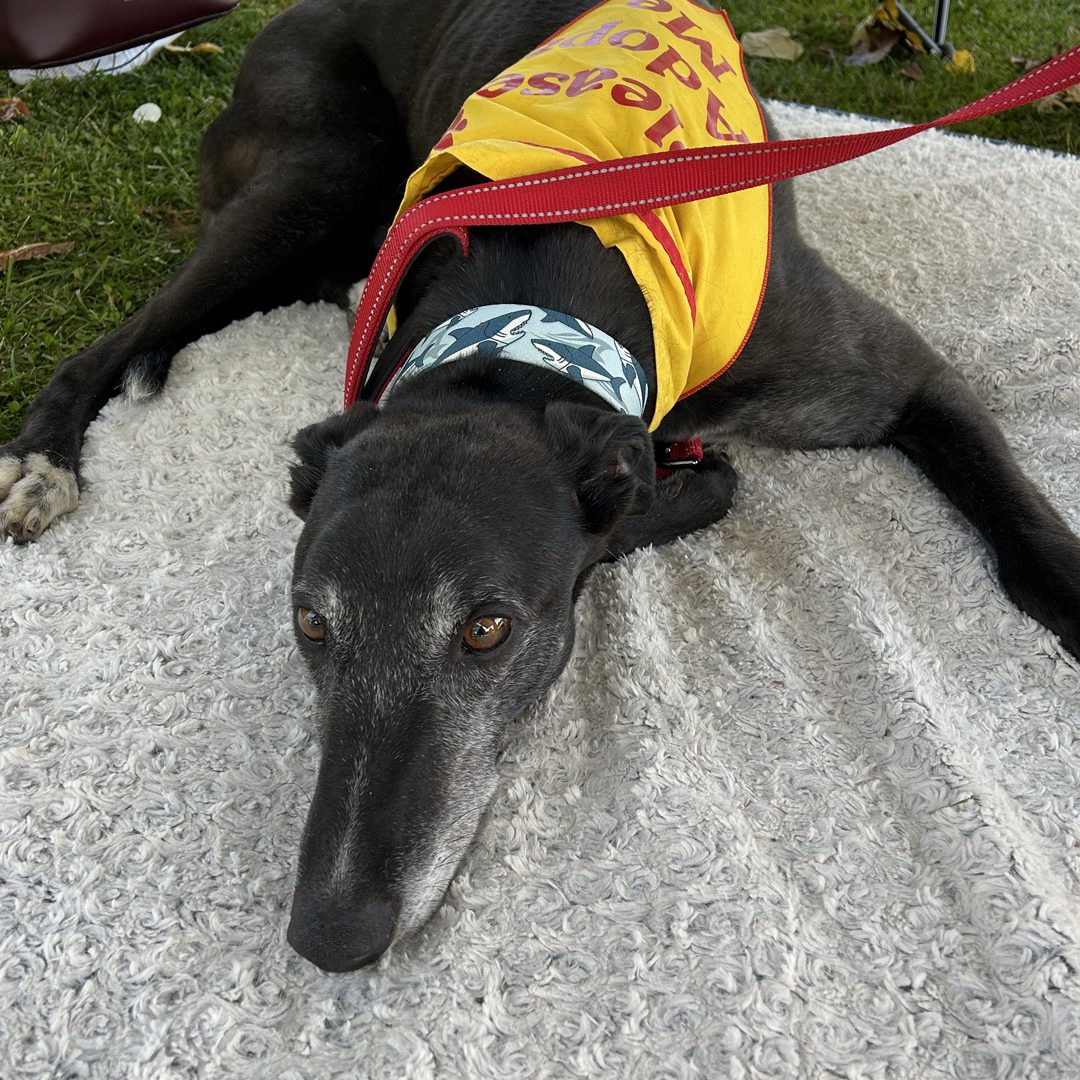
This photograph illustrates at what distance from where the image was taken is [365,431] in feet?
7.06

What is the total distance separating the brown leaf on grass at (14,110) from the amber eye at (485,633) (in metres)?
4.03

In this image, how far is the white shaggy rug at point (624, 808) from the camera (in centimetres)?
171

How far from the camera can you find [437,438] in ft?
6.59

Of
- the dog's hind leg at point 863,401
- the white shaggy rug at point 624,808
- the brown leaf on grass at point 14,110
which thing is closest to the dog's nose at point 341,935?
the white shaggy rug at point 624,808

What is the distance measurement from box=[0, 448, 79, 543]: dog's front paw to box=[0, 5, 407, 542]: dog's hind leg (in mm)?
73

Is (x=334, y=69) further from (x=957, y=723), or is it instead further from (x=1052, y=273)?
(x=957, y=723)

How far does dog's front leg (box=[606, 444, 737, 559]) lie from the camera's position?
2590 mm

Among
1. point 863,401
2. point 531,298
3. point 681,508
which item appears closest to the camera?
point 531,298

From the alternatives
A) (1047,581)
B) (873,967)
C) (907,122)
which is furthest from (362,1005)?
(907,122)

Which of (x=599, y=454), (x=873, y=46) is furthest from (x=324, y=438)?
(x=873, y=46)

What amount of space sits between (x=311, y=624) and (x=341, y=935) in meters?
0.56

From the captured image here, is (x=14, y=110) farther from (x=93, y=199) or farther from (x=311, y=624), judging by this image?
(x=311, y=624)

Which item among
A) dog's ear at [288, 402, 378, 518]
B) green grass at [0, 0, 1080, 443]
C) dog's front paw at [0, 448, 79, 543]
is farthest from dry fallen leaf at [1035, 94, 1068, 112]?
dog's front paw at [0, 448, 79, 543]

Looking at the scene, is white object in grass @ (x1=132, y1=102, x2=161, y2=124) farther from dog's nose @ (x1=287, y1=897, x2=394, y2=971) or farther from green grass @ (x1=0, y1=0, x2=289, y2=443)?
dog's nose @ (x1=287, y1=897, x2=394, y2=971)
